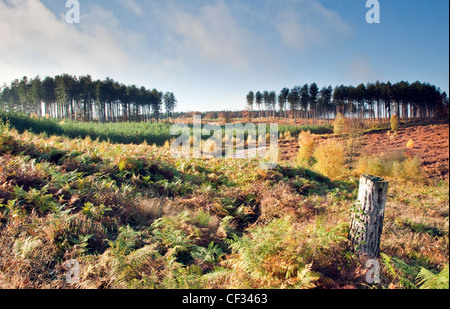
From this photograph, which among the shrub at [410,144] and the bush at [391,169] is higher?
the shrub at [410,144]

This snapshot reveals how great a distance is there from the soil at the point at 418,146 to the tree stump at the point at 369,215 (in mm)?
19738

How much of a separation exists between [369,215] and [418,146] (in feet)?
139

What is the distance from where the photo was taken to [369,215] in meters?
3.97

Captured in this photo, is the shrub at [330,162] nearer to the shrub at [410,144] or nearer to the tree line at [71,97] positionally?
the shrub at [410,144]

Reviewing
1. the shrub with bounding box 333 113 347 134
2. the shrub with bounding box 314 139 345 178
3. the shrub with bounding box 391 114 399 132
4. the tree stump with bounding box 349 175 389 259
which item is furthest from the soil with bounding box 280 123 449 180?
the tree stump with bounding box 349 175 389 259

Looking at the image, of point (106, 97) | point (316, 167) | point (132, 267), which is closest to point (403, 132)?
point (316, 167)

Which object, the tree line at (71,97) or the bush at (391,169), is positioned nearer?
the bush at (391,169)

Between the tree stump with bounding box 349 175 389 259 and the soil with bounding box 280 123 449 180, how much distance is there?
19738mm

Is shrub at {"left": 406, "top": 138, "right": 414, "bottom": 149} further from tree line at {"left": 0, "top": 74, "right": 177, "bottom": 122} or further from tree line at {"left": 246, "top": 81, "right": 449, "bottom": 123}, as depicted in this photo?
tree line at {"left": 0, "top": 74, "right": 177, "bottom": 122}

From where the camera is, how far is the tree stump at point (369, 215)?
3932mm

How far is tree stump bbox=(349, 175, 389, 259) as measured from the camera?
393cm

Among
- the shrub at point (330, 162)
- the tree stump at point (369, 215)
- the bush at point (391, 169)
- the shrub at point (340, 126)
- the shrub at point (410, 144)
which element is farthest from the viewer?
the shrub at point (410, 144)

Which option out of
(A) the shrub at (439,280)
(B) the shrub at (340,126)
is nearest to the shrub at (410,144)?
(B) the shrub at (340,126)

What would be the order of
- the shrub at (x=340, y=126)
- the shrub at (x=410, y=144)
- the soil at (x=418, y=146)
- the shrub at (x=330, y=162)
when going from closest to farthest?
the shrub at (x=330, y=162) < the soil at (x=418, y=146) < the shrub at (x=340, y=126) < the shrub at (x=410, y=144)
